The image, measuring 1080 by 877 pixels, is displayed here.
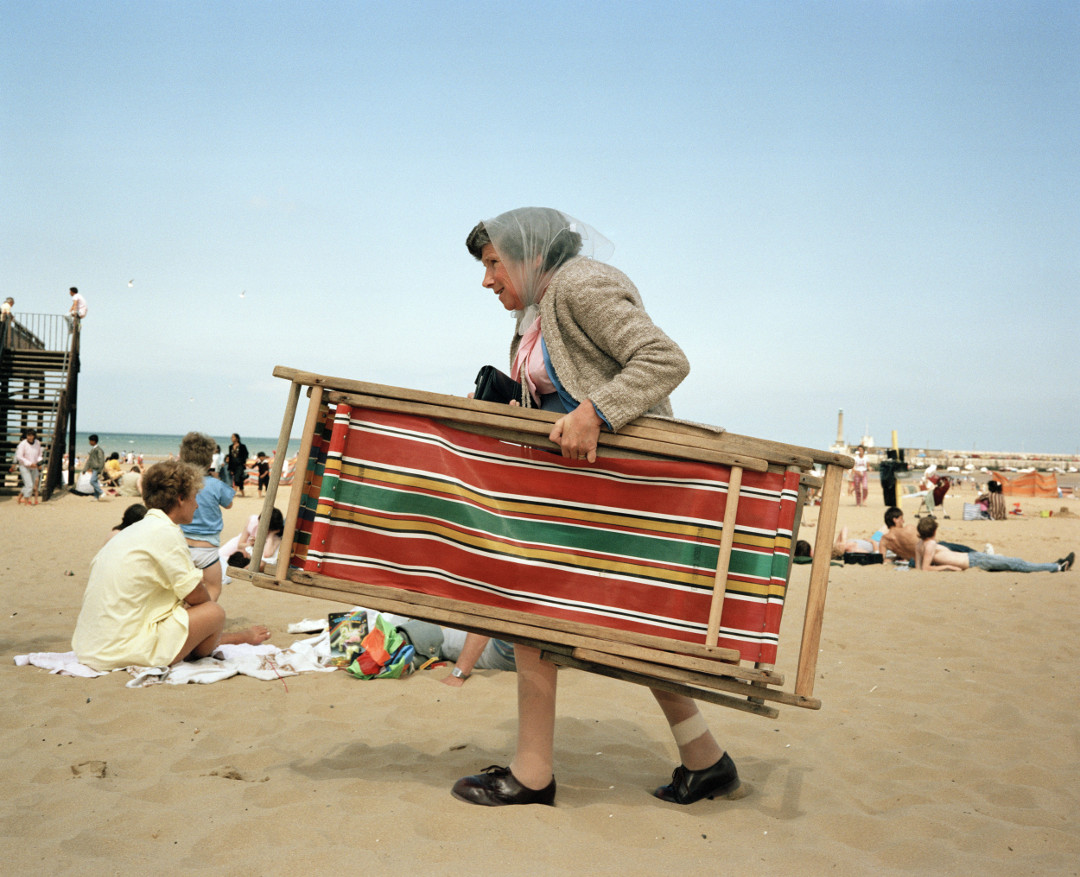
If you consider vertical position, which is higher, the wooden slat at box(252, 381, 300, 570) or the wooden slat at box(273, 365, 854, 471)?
the wooden slat at box(273, 365, 854, 471)

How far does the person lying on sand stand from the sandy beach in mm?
223

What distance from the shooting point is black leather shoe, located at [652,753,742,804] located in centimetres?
288

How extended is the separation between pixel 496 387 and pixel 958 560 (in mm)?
8894

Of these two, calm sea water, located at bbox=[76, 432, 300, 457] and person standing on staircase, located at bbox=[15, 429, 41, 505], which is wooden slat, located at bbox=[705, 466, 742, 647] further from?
calm sea water, located at bbox=[76, 432, 300, 457]

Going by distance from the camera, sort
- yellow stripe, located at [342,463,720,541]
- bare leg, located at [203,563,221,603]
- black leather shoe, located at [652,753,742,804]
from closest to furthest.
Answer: yellow stripe, located at [342,463,720,541] < black leather shoe, located at [652,753,742,804] < bare leg, located at [203,563,221,603]

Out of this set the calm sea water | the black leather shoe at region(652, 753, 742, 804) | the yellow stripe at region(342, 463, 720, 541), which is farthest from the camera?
the calm sea water

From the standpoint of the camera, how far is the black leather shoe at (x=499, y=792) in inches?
105

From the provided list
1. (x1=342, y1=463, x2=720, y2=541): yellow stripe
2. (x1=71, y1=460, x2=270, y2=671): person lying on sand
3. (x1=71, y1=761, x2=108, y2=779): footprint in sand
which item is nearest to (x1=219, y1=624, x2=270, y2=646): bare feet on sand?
(x1=71, y1=460, x2=270, y2=671): person lying on sand

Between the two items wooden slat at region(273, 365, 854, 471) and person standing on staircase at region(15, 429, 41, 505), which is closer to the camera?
wooden slat at region(273, 365, 854, 471)

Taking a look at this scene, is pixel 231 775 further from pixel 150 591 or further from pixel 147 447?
pixel 147 447

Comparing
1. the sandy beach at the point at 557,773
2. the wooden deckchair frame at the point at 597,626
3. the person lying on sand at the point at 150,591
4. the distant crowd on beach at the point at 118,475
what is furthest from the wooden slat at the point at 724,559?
the distant crowd on beach at the point at 118,475

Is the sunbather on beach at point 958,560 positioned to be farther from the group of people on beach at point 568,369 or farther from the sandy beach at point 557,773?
the group of people on beach at point 568,369

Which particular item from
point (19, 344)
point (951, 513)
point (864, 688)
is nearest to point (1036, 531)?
point (951, 513)

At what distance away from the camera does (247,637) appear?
5379 millimetres
